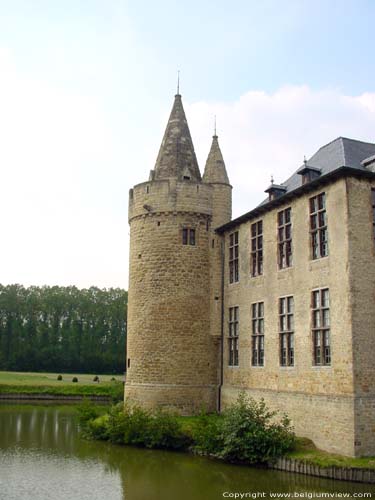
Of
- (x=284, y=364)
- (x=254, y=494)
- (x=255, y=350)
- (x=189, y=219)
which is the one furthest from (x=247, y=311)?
(x=254, y=494)

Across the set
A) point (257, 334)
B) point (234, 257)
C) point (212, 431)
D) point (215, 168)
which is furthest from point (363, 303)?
point (215, 168)

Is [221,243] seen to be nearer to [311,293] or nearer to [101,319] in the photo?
[311,293]

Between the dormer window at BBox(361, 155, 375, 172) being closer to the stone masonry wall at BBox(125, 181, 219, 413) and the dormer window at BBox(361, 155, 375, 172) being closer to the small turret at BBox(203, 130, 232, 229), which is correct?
the small turret at BBox(203, 130, 232, 229)

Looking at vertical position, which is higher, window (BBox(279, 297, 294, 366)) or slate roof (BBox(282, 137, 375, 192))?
slate roof (BBox(282, 137, 375, 192))

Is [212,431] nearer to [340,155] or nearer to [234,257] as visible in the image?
[234,257]

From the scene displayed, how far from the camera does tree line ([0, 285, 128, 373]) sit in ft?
245

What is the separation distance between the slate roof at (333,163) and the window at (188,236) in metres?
2.75

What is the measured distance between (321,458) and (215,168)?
15753 millimetres

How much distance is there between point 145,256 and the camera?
2670cm

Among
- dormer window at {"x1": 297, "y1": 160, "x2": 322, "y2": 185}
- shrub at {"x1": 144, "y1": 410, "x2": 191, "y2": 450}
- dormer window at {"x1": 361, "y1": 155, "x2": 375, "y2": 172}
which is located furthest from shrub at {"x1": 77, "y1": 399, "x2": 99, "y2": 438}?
dormer window at {"x1": 361, "y1": 155, "x2": 375, "y2": 172}

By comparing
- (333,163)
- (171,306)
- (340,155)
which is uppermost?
(340,155)

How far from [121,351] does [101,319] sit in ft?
20.1

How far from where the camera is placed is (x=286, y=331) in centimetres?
2156

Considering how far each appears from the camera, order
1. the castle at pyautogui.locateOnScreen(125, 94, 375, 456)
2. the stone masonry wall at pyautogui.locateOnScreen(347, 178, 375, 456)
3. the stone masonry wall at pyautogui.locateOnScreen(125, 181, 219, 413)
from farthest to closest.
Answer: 1. the stone masonry wall at pyautogui.locateOnScreen(125, 181, 219, 413)
2. the castle at pyautogui.locateOnScreen(125, 94, 375, 456)
3. the stone masonry wall at pyautogui.locateOnScreen(347, 178, 375, 456)
